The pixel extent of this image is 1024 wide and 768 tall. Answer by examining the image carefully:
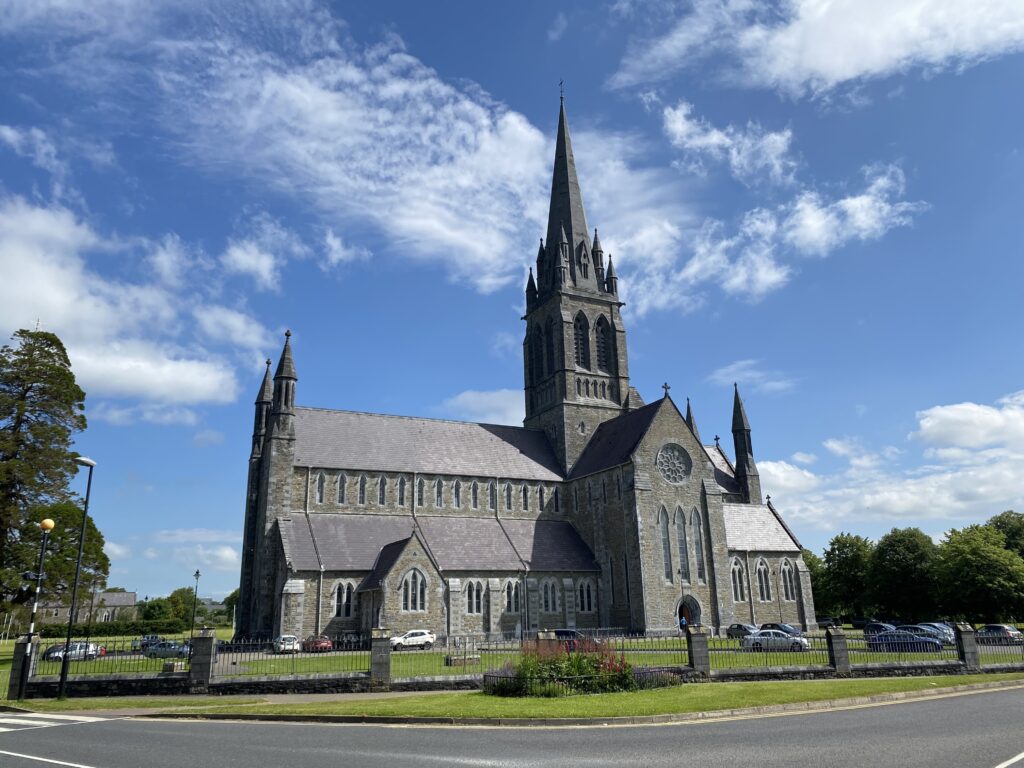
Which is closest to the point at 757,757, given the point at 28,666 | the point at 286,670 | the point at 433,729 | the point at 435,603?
the point at 433,729

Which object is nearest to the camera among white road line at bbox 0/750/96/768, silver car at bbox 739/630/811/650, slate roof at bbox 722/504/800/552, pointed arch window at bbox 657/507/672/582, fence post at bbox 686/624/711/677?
white road line at bbox 0/750/96/768

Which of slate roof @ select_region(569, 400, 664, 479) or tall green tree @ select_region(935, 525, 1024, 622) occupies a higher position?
slate roof @ select_region(569, 400, 664, 479)

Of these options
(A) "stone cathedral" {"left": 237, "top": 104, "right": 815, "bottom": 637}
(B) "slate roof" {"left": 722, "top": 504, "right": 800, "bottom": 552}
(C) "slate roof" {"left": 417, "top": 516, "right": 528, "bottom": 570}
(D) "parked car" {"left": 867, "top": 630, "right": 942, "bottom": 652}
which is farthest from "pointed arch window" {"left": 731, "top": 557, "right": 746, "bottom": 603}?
(D) "parked car" {"left": 867, "top": 630, "right": 942, "bottom": 652}

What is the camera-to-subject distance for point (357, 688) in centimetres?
2264

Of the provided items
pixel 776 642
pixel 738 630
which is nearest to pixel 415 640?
pixel 776 642

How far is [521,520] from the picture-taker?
4978 centimetres

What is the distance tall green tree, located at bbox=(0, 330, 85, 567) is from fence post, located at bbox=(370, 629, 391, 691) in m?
23.9

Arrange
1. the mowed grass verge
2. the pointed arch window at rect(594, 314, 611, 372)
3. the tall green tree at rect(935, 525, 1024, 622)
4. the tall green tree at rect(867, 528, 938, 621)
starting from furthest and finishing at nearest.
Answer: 1. the tall green tree at rect(867, 528, 938, 621)
2. the pointed arch window at rect(594, 314, 611, 372)
3. the tall green tree at rect(935, 525, 1024, 622)
4. the mowed grass verge

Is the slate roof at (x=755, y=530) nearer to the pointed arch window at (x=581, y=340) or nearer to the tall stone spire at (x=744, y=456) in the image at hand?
the tall stone spire at (x=744, y=456)

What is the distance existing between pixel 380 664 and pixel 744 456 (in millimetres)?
43393

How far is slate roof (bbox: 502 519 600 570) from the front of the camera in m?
45.8

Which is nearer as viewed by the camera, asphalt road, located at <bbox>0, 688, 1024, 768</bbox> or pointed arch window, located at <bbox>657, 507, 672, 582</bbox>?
asphalt road, located at <bbox>0, 688, 1024, 768</bbox>

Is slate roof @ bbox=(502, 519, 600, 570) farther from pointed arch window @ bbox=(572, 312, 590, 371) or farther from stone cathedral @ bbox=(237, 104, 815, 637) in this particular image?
pointed arch window @ bbox=(572, 312, 590, 371)

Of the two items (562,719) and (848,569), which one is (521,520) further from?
(848,569)
